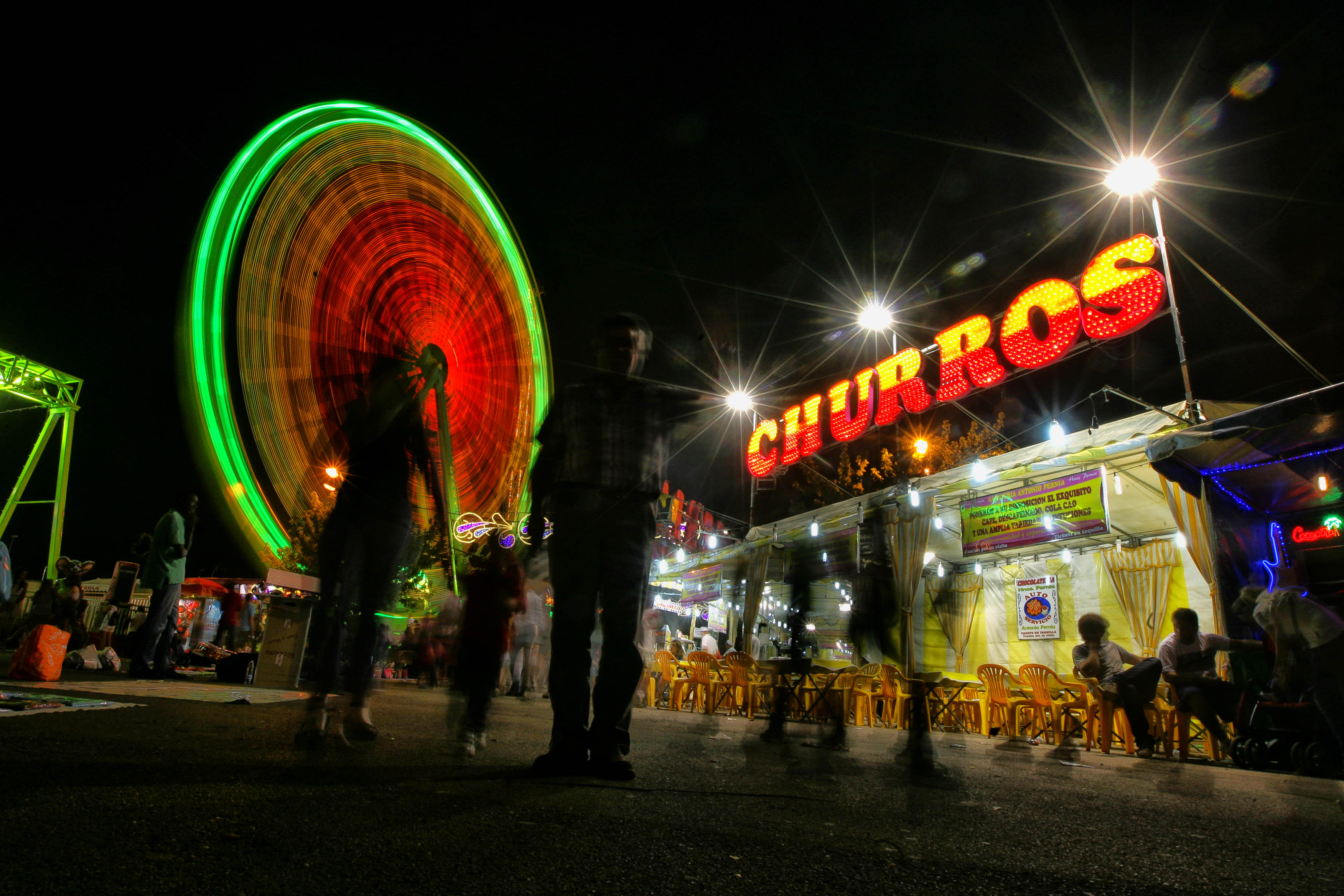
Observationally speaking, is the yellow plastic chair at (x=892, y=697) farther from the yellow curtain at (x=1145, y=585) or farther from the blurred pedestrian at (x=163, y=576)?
the blurred pedestrian at (x=163, y=576)

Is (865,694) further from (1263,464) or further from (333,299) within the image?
(333,299)

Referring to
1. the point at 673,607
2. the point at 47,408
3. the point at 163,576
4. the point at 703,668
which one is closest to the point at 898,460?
the point at 673,607

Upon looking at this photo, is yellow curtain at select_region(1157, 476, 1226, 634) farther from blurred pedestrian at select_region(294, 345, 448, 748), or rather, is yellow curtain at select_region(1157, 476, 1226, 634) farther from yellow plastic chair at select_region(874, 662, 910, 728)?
blurred pedestrian at select_region(294, 345, 448, 748)

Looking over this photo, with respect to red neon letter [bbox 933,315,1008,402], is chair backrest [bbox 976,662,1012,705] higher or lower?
lower

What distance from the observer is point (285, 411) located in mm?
6480

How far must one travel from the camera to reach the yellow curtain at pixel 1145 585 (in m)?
8.95

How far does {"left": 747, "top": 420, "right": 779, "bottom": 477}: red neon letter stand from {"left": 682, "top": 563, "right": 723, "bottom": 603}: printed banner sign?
8.79 feet

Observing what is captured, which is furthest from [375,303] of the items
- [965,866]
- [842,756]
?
[965,866]

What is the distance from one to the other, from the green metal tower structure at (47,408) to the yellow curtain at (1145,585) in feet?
64.2

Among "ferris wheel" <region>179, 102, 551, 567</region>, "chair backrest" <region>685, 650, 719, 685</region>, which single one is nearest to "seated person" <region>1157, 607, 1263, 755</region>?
"chair backrest" <region>685, 650, 719, 685</region>

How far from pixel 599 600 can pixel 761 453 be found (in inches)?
548

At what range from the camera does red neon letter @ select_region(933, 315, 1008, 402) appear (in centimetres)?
1086

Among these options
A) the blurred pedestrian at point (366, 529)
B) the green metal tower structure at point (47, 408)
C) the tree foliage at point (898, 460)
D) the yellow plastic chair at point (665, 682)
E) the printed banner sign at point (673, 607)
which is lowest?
the yellow plastic chair at point (665, 682)

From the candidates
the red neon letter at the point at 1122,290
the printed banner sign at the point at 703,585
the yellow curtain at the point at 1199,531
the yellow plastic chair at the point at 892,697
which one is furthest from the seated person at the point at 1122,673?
the printed banner sign at the point at 703,585
